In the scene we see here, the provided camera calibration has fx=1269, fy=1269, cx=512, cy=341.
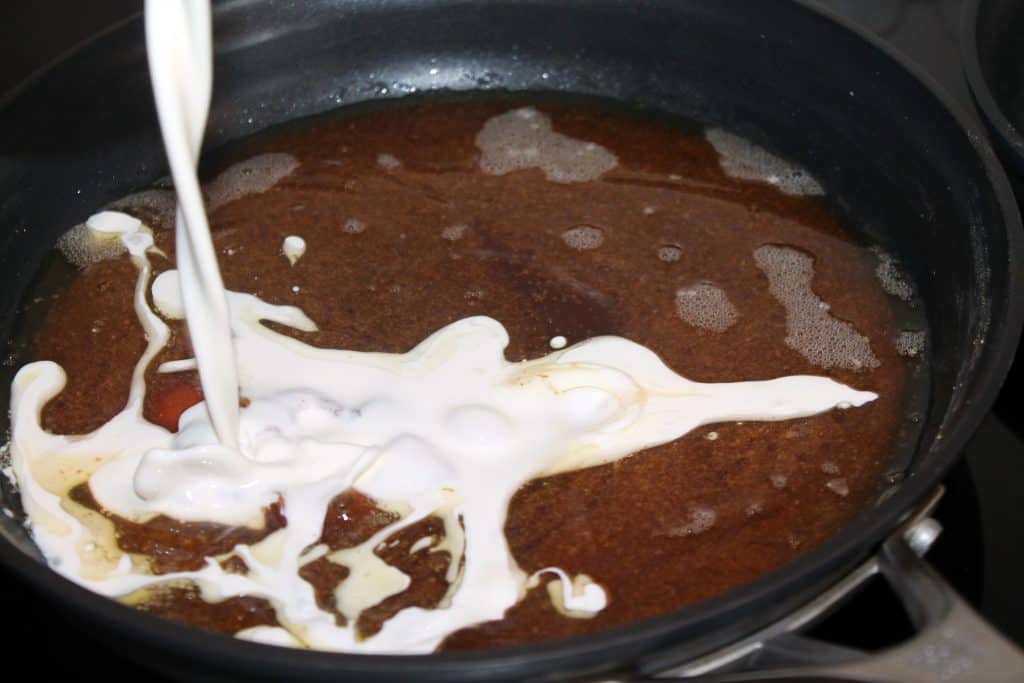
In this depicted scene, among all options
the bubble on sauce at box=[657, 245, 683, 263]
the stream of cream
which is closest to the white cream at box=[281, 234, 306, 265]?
the stream of cream

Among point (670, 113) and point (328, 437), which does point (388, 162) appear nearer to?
point (670, 113)

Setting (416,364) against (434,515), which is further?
(416,364)

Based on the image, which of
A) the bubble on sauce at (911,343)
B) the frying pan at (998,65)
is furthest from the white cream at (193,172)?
the frying pan at (998,65)

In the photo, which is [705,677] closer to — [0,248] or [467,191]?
[467,191]

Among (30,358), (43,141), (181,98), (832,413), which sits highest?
(181,98)

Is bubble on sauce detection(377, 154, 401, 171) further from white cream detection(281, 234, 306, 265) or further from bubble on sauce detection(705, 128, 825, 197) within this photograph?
bubble on sauce detection(705, 128, 825, 197)

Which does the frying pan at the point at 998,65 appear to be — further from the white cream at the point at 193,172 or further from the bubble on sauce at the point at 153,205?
the bubble on sauce at the point at 153,205

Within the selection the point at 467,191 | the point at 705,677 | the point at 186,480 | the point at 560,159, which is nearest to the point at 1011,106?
the point at 560,159
